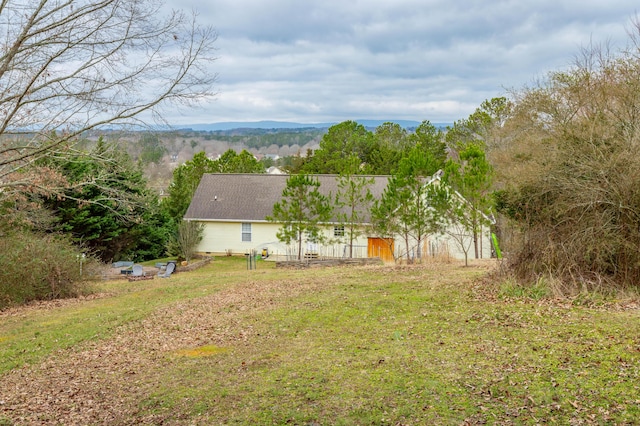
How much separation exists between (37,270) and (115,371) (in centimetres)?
900

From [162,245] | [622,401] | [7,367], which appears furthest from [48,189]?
[162,245]

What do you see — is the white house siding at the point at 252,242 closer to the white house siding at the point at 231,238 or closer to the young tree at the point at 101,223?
the white house siding at the point at 231,238

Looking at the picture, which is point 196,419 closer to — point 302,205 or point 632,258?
point 632,258

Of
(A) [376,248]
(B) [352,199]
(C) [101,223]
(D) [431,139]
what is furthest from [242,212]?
(D) [431,139]

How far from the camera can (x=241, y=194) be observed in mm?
36438

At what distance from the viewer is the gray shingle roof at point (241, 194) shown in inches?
1366

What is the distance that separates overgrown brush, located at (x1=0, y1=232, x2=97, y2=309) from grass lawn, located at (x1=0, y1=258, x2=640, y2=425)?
8.07 feet

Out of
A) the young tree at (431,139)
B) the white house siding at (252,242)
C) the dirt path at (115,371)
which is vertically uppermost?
the young tree at (431,139)

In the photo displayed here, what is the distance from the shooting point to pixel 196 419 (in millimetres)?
6035

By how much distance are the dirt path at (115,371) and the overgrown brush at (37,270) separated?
16.9 ft

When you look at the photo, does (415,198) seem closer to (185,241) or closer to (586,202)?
(586,202)

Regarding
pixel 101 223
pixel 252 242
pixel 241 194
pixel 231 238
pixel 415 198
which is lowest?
pixel 252 242

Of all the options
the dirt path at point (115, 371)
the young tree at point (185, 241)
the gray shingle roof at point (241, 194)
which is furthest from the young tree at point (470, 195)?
the young tree at point (185, 241)

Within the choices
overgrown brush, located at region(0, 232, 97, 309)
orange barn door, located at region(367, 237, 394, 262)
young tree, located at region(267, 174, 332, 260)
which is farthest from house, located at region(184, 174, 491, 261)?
overgrown brush, located at region(0, 232, 97, 309)
